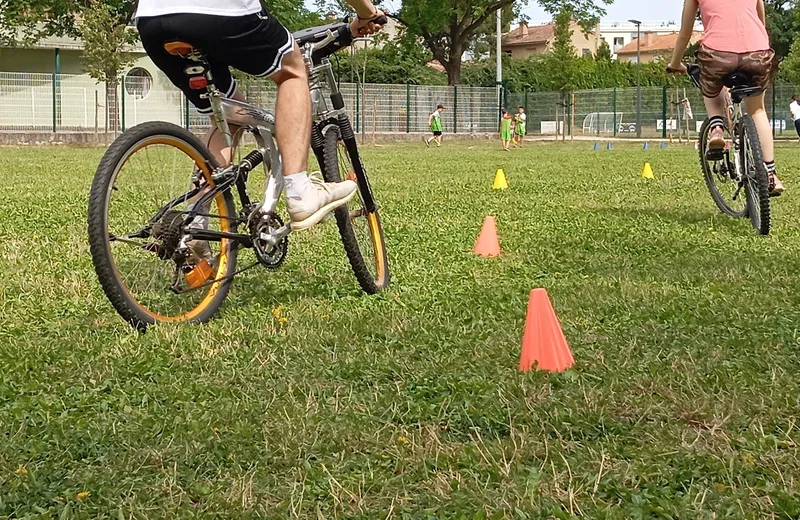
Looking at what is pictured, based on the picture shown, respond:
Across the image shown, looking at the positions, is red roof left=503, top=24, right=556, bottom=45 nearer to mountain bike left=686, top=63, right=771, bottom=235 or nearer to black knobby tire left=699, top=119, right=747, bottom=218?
black knobby tire left=699, top=119, right=747, bottom=218

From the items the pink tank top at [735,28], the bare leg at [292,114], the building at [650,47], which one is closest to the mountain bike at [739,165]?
→ the pink tank top at [735,28]

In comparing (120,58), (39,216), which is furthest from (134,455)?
(120,58)

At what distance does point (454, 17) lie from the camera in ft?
174

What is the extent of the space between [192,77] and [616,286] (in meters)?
2.09

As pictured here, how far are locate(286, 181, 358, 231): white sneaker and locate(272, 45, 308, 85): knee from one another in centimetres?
42

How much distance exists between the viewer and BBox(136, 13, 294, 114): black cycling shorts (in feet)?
11.8

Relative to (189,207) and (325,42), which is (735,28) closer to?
(325,42)

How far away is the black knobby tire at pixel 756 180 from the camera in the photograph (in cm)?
612

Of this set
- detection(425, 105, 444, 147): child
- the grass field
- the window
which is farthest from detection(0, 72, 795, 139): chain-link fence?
the grass field

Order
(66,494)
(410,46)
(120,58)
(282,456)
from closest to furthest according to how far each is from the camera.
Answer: (66,494) → (282,456) → (120,58) → (410,46)

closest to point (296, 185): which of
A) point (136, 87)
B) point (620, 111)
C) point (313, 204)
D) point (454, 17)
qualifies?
point (313, 204)

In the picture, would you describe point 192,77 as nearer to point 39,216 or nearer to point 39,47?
point 39,216

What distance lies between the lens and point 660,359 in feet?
10.7

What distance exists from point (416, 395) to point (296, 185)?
1.28 metres
